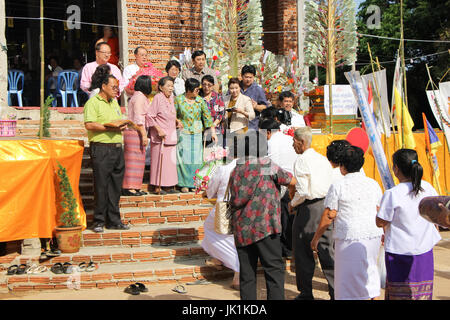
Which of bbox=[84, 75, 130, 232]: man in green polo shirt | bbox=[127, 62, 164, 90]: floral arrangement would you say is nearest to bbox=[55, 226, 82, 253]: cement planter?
bbox=[84, 75, 130, 232]: man in green polo shirt

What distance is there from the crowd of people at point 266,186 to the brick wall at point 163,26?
9.62 ft

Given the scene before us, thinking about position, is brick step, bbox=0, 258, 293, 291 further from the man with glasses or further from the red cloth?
the red cloth

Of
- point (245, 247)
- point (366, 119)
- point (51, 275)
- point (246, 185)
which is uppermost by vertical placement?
point (366, 119)

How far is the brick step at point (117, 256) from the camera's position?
6156 millimetres

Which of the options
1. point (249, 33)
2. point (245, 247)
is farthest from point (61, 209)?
point (249, 33)

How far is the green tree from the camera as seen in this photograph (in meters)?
20.7

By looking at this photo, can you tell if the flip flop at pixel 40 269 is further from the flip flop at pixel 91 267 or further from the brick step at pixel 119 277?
the flip flop at pixel 91 267

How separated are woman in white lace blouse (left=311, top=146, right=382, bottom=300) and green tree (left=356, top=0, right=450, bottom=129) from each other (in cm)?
1649

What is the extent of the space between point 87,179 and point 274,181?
3.98m

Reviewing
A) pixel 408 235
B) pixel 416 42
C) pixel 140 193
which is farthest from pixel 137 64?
pixel 416 42

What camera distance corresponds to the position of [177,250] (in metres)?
6.44

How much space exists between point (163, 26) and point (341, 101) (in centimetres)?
465

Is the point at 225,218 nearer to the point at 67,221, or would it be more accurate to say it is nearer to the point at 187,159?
the point at 67,221
